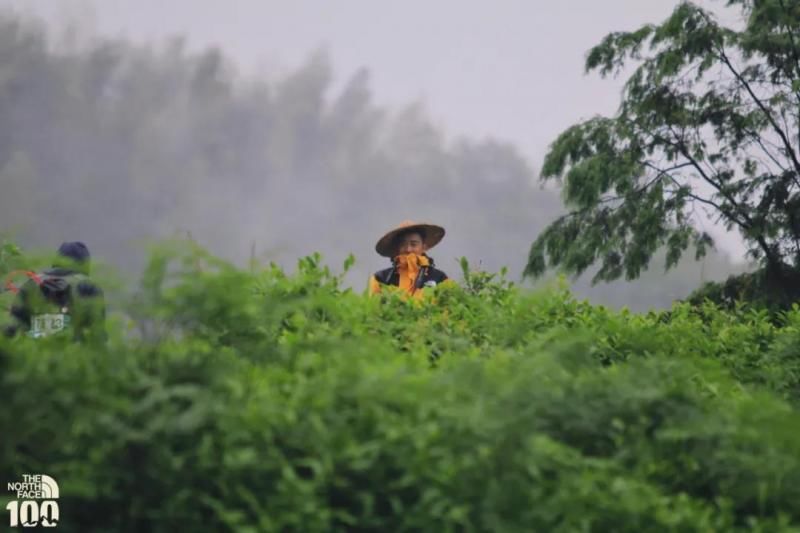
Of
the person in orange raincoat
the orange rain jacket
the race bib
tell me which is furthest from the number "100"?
the orange rain jacket

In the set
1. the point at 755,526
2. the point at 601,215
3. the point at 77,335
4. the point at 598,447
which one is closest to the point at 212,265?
the point at 77,335

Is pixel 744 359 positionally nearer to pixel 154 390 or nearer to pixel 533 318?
pixel 533 318

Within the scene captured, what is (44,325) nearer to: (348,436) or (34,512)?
(34,512)

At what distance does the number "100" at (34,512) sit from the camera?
346cm

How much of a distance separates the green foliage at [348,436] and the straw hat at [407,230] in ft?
20.1

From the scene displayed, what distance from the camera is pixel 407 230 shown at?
1036cm

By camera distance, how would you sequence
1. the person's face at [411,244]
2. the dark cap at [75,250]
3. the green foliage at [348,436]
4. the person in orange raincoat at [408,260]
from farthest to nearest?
the person's face at [411,244] < the person in orange raincoat at [408,260] < the dark cap at [75,250] < the green foliage at [348,436]

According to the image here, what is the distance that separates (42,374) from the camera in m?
Result: 3.45

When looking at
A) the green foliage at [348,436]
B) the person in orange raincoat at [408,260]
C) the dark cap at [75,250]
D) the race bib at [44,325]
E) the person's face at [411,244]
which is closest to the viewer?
the green foliage at [348,436]

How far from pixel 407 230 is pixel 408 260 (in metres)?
0.40

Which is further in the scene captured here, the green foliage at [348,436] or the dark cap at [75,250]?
the dark cap at [75,250]

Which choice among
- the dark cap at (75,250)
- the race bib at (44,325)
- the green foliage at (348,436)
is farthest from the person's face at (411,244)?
the green foliage at (348,436)

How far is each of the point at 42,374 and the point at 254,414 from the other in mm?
658

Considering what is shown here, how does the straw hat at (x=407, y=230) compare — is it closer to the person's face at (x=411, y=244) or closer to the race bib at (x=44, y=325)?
the person's face at (x=411, y=244)
